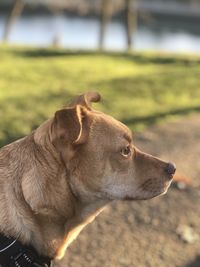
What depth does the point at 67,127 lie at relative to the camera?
3109 mm

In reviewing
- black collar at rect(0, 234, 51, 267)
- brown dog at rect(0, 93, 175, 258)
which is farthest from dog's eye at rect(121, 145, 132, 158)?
black collar at rect(0, 234, 51, 267)

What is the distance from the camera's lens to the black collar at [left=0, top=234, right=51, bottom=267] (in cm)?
307

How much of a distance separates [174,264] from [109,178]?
1.84 meters

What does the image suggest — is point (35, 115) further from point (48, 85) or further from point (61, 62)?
point (61, 62)

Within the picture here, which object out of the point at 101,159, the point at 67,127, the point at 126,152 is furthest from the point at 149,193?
the point at 67,127

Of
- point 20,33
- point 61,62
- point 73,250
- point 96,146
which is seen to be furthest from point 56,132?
point 20,33

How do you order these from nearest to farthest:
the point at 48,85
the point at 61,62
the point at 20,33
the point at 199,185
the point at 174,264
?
the point at 174,264
the point at 199,185
the point at 48,85
the point at 61,62
the point at 20,33

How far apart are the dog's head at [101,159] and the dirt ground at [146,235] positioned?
56.0 inches

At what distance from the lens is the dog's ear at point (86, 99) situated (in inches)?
140

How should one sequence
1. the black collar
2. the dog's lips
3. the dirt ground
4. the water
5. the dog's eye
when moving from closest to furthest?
the black collar < the dog's eye < the dog's lips < the dirt ground < the water

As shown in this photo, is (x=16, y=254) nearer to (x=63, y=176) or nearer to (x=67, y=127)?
(x=63, y=176)

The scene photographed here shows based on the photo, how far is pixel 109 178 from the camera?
3371 mm

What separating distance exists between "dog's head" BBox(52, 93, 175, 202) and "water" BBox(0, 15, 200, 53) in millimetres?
27480

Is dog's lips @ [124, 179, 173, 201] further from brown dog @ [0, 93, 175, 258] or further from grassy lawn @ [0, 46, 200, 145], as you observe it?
grassy lawn @ [0, 46, 200, 145]
